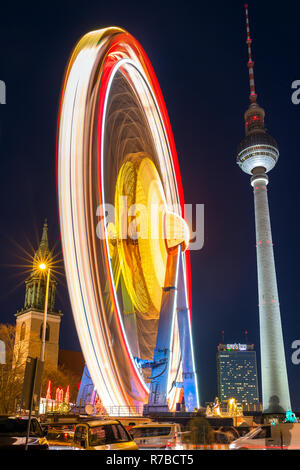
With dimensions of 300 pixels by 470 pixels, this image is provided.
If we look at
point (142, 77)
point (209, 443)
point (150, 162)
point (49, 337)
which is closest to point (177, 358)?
point (150, 162)

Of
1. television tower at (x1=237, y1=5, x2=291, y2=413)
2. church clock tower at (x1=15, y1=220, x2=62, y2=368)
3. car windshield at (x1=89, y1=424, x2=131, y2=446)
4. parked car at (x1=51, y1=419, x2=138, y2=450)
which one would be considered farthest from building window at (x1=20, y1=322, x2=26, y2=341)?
car windshield at (x1=89, y1=424, x2=131, y2=446)

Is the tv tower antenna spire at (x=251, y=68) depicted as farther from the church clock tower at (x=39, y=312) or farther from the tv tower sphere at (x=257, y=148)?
the church clock tower at (x=39, y=312)

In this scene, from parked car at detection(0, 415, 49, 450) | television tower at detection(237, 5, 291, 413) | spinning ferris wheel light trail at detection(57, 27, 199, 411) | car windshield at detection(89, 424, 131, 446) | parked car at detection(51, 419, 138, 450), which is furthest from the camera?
television tower at detection(237, 5, 291, 413)

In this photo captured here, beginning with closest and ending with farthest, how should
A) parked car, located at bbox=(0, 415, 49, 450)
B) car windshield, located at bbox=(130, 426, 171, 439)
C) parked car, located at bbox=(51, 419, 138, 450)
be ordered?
parked car, located at bbox=(0, 415, 49, 450)
parked car, located at bbox=(51, 419, 138, 450)
car windshield, located at bbox=(130, 426, 171, 439)

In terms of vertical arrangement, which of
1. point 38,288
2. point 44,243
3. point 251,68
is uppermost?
point 251,68

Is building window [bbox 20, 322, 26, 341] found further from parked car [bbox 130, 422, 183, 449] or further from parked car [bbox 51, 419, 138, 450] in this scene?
parked car [bbox 51, 419, 138, 450]

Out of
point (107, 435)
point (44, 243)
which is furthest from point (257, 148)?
point (107, 435)

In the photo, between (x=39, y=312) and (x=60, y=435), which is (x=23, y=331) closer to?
(x=39, y=312)
